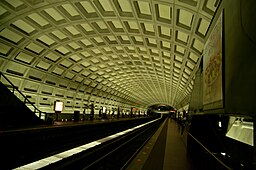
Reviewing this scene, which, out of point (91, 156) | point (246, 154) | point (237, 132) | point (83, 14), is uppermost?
point (83, 14)

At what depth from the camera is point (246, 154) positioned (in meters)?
6.39

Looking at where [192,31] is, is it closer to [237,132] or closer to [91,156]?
[237,132]

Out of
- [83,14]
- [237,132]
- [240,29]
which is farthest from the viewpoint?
[83,14]

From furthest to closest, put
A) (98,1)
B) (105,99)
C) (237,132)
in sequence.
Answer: (105,99), (98,1), (237,132)

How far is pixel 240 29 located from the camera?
3025mm

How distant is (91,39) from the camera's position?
1877cm

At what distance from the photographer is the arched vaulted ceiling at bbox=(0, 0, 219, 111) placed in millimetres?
12922

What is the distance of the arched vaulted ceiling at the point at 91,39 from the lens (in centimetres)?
1292

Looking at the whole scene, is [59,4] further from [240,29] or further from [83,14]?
[240,29]

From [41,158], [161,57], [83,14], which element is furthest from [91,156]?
[161,57]

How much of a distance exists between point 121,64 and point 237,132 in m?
20.6

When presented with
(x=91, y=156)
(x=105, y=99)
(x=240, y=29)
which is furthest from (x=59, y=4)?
(x=105, y=99)

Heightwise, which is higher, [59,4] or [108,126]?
[59,4]

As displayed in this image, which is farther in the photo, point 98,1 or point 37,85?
point 37,85
